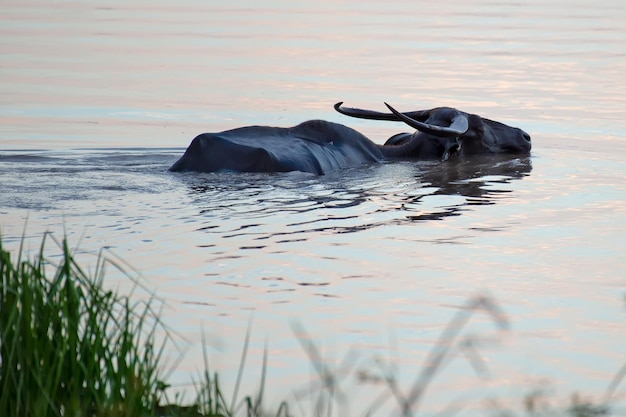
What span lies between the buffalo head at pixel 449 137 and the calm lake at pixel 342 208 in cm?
29

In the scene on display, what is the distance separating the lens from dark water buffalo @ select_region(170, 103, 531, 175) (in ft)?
32.2

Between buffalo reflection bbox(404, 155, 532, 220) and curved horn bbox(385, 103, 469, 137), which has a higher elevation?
curved horn bbox(385, 103, 469, 137)

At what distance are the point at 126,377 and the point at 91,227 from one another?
13.2ft

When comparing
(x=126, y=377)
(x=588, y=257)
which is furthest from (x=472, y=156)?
(x=126, y=377)

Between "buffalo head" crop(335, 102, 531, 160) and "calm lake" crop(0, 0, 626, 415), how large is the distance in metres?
0.29

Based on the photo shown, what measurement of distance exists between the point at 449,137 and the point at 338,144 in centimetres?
126

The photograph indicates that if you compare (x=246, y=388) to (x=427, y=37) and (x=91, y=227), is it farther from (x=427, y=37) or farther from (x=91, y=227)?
(x=427, y=37)

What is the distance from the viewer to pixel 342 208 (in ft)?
28.6

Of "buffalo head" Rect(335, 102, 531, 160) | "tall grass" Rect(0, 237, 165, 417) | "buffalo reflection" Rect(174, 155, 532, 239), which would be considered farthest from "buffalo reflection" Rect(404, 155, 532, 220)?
"tall grass" Rect(0, 237, 165, 417)

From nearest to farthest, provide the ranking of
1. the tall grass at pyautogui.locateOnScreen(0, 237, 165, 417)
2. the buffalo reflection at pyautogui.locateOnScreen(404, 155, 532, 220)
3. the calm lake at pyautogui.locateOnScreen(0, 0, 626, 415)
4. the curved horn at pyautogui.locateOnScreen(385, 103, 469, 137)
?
1. the tall grass at pyautogui.locateOnScreen(0, 237, 165, 417)
2. the calm lake at pyautogui.locateOnScreen(0, 0, 626, 415)
3. the buffalo reflection at pyautogui.locateOnScreen(404, 155, 532, 220)
4. the curved horn at pyautogui.locateOnScreen(385, 103, 469, 137)

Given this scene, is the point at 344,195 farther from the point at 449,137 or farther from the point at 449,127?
the point at 449,137

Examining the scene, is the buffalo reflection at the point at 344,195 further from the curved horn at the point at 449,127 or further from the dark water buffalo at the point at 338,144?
the curved horn at the point at 449,127

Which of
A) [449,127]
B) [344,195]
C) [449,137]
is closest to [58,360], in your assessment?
[344,195]

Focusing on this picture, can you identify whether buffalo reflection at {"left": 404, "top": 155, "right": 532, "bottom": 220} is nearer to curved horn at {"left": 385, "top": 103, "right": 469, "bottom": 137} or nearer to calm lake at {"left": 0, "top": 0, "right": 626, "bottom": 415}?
calm lake at {"left": 0, "top": 0, "right": 626, "bottom": 415}
